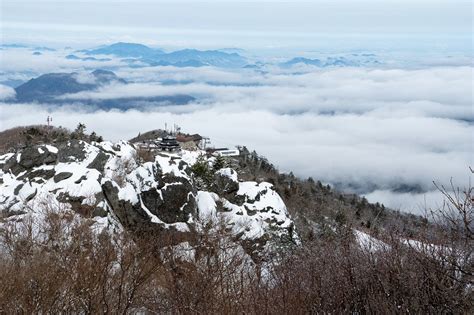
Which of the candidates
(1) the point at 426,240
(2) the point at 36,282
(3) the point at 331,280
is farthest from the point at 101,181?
(1) the point at 426,240

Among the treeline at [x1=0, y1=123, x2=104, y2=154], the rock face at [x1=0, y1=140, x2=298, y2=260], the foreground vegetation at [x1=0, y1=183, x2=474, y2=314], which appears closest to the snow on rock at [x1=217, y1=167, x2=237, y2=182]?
the rock face at [x1=0, y1=140, x2=298, y2=260]

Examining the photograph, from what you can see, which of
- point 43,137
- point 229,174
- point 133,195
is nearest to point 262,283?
point 133,195

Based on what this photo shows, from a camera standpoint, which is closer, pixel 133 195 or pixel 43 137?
pixel 133 195

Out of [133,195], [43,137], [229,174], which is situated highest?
[133,195]

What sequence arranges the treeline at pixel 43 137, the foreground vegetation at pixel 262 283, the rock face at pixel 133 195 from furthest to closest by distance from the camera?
the treeline at pixel 43 137, the rock face at pixel 133 195, the foreground vegetation at pixel 262 283

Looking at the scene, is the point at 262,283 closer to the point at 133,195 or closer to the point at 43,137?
the point at 133,195

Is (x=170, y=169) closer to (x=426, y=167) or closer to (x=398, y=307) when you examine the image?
(x=398, y=307)

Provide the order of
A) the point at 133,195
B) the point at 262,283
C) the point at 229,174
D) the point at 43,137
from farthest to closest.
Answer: the point at 43,137 < the point at 229,174 < the point at 133,195 < the point at 262,283

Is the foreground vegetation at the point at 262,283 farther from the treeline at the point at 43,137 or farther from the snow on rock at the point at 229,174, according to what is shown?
the treeline at the point at 43,137

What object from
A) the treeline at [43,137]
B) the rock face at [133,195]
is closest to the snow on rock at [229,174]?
the rock face at [133,195]
